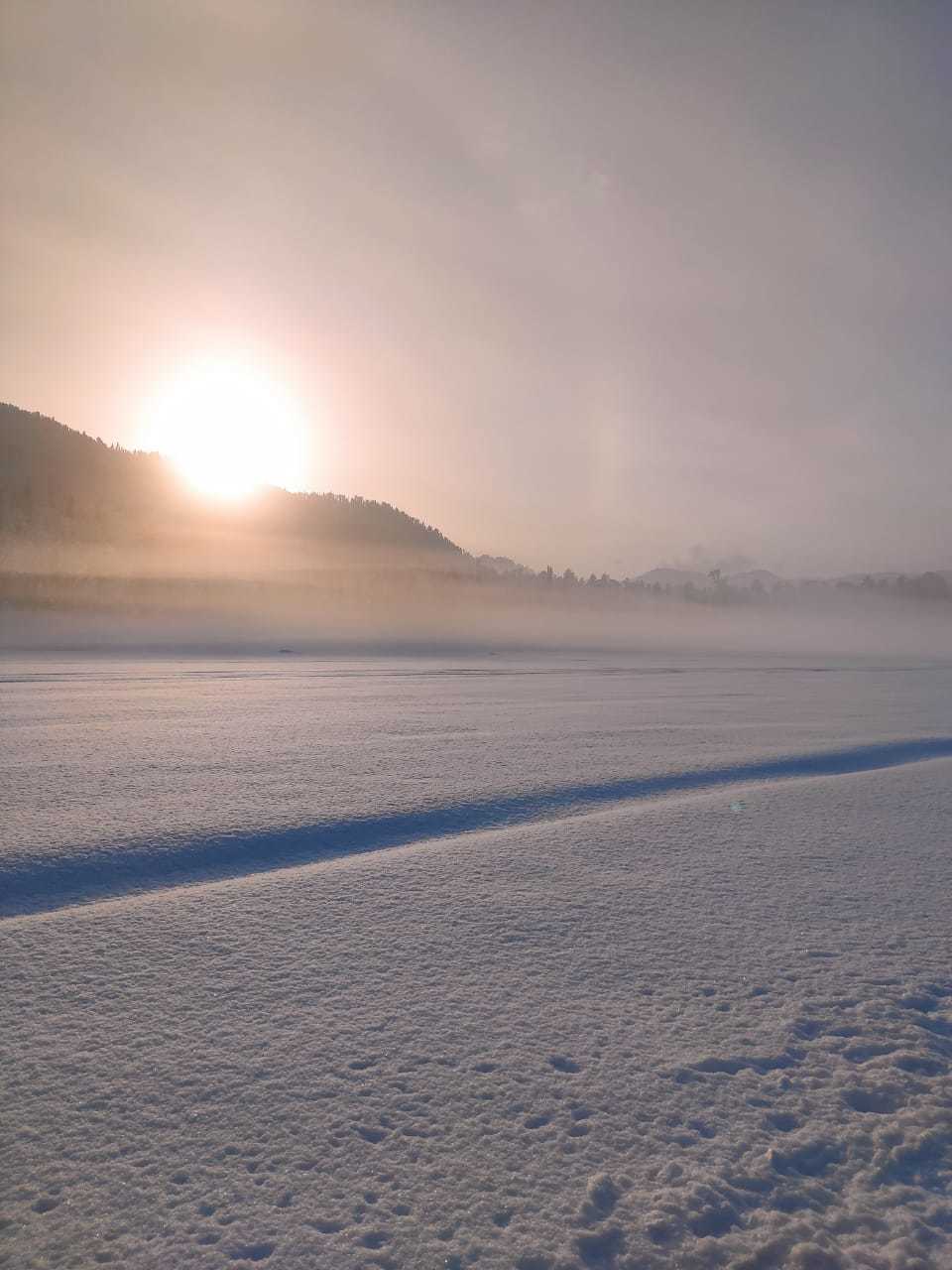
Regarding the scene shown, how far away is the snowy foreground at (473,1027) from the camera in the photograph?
3.90ft

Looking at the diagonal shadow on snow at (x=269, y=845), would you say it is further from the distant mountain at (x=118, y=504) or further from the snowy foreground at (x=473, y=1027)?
the distant mountain at (x=118, y=504)

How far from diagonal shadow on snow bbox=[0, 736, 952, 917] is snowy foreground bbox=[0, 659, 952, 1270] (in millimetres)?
18

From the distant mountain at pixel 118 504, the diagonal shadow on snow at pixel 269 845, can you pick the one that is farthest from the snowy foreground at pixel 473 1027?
the distant mountain at pixel 118 504

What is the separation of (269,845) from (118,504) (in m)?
68.2

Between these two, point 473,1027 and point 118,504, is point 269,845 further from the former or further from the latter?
point 118,504

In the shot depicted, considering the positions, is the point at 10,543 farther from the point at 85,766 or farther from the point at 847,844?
the point at 847,844

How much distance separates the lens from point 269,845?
120 inches

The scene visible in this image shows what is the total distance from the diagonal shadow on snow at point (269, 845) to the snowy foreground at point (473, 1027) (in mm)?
18

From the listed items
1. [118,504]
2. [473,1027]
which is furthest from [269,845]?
[118,504]

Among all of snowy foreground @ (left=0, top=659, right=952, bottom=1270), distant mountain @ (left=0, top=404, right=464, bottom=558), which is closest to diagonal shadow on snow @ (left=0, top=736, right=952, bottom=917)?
snowy foreground @ (left=0, top=659, right=952, bottom=1270)

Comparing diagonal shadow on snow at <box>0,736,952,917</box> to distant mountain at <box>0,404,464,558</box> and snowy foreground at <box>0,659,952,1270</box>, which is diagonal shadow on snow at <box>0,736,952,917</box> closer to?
snowy foreground at <box>0,659,952,1270</box>

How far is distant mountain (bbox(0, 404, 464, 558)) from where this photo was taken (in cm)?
5631

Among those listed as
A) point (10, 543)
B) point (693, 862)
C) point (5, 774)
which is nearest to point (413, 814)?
point (693, 862)

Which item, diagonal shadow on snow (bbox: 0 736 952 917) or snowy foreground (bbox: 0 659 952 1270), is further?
diagonal shadow on snow (bbox: 0 736 952 917)
